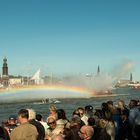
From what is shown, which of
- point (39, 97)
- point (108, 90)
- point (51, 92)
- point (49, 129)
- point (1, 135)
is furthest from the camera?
point (108, 90)

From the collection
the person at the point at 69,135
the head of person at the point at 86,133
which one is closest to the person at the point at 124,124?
the person at the point at 69,135

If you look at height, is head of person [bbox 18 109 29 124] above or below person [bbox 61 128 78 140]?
above

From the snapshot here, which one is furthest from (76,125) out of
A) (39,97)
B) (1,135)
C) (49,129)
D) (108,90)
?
(108,90)

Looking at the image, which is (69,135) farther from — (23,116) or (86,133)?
(23,116)

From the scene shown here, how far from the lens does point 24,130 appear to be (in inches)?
231

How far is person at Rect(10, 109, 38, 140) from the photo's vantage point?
5801mm

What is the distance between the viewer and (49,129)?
292 inches

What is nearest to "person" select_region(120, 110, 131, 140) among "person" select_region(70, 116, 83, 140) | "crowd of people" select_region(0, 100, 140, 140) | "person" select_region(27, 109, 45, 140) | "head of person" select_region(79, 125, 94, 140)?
"crowd of people" select_region(0, 100, 140, 140)

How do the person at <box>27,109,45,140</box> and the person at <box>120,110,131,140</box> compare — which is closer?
the person at <box>27,109,45,140</box>

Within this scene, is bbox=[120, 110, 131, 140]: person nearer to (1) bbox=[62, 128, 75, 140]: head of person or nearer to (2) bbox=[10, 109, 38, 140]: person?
(1) bbox=[62, 128, 75, 140]: head of person

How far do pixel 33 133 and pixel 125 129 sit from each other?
10.6ft

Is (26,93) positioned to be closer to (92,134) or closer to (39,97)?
(39,97)

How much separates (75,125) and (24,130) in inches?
48.4

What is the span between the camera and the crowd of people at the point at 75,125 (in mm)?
5824
